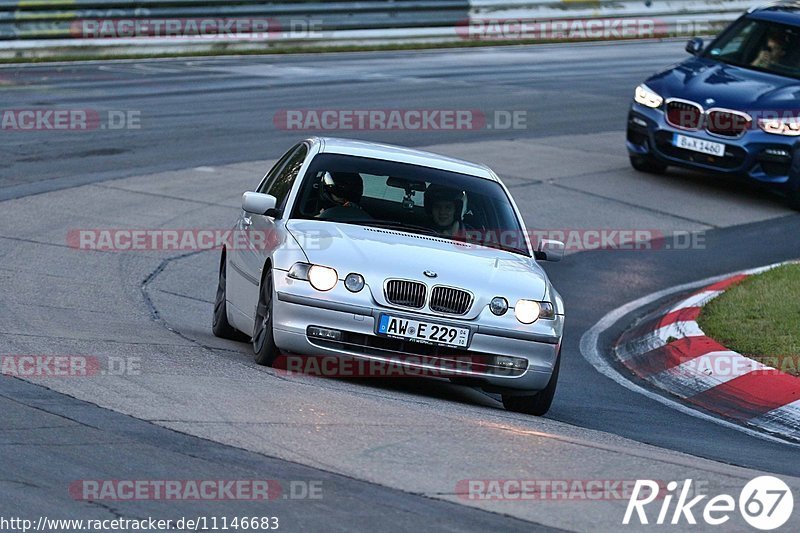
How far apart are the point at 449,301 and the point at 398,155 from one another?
177cm

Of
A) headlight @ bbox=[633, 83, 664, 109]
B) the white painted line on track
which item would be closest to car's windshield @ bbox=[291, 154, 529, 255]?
the white painted line on track

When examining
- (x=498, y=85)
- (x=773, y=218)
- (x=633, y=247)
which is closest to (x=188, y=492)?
(x=633, y=247)

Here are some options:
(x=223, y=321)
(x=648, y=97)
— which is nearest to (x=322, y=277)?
(x=223, y=321)

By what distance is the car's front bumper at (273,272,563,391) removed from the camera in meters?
8.34

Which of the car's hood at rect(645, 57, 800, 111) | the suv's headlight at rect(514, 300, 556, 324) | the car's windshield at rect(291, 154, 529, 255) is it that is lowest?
the car's hood at rect(645, 57, 800, 111)

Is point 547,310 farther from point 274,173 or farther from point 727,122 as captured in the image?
point 727,122

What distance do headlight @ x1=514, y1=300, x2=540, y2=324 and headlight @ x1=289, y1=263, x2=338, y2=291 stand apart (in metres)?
1.03

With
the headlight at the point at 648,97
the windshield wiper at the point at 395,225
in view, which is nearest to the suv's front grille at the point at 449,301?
the windshield wiper at the point at 395,225

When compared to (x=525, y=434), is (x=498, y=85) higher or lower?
lower

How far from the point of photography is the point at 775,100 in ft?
56.4

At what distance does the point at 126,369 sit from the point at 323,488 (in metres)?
2.25

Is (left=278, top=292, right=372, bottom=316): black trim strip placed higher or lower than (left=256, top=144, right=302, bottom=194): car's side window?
lower

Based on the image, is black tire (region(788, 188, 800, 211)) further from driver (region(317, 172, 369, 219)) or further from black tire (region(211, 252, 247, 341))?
driver (region(317, 172, 369, 219))

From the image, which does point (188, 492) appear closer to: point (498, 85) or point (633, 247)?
point (633, 247)
